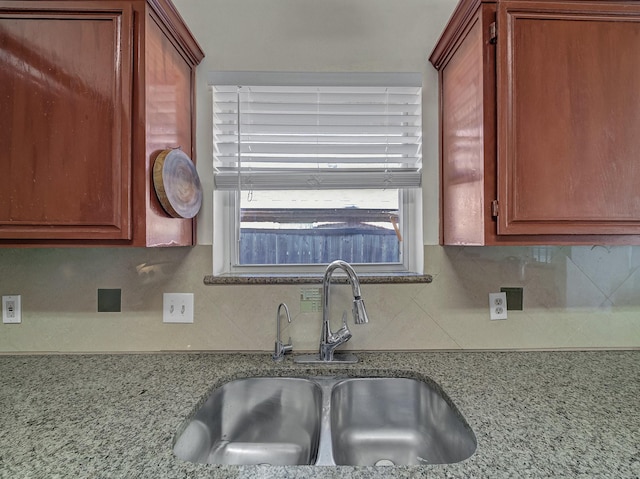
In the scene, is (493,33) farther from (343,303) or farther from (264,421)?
(264,421)

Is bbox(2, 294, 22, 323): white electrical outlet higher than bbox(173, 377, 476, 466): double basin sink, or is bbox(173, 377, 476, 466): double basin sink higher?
bbox(2, 294, 22, 323): white electrical outlet

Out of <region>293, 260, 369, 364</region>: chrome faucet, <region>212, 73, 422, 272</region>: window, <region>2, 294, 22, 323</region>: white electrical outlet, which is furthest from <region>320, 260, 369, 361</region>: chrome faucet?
<region>2, 294, 22, 323</region>: white electrical outlet

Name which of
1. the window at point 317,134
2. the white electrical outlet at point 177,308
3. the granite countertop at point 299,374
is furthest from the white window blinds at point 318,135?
the granite countertop at point 299,374

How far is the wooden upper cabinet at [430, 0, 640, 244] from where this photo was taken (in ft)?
3.00

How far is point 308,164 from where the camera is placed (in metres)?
1.30

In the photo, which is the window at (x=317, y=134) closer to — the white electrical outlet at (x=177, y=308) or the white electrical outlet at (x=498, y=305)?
the white electrical outlet at (x=177, y=308)

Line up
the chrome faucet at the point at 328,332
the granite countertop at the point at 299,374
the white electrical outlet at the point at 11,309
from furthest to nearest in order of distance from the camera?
the white electrical outlet at the point at 11,309
the chrome faucet at the point at 328,332
the granite countertop at the point at 299,374

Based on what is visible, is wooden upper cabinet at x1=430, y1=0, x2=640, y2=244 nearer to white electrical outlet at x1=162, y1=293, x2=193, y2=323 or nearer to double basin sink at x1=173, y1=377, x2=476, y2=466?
double basin sink at x1=173, y1=377, x2=476, y2=466

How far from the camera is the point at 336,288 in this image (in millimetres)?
1233

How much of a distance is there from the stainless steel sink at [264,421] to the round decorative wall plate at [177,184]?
63 cm

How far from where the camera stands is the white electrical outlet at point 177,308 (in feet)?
4.03

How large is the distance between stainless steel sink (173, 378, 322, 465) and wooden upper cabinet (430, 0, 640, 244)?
813 millimetres

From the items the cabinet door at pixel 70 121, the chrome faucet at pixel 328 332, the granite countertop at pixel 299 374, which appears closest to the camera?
the granite countertop at pixel 299 374

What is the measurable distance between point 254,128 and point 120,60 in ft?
1.62
